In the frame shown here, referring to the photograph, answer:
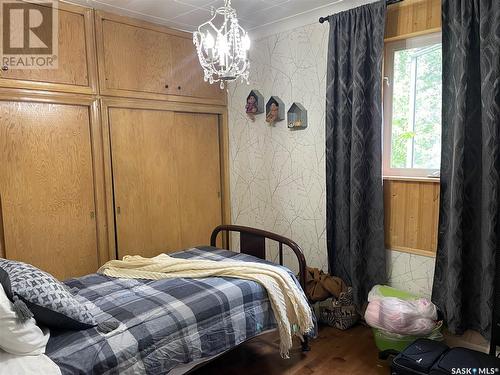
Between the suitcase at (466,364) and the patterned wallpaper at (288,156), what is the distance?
0.60m

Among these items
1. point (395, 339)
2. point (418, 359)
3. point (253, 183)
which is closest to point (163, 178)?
point (253, 183)

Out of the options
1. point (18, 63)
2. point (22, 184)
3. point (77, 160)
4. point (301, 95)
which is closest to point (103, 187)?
point (77, 160)

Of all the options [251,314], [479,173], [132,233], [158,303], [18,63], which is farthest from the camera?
[132,233]

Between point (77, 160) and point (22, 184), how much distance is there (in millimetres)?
404


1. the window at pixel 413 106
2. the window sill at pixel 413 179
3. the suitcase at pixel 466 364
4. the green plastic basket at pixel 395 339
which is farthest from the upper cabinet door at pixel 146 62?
the suitcase at pixel 466 364

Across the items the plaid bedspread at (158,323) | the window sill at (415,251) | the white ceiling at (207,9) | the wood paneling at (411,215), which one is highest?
the white ceiling at (207,9)

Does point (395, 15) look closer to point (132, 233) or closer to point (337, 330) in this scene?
point (337, 330)

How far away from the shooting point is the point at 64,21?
2.66 meters

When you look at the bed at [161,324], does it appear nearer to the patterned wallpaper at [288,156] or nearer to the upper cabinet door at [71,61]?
the patterned wallpaper at [288,156]

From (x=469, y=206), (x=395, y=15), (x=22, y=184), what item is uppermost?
(x=395, y=15)

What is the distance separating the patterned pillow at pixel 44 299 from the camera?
1574 millimetres

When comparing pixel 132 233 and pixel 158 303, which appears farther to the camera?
pixel 132 233

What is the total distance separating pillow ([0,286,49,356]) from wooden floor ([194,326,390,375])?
3.64ft

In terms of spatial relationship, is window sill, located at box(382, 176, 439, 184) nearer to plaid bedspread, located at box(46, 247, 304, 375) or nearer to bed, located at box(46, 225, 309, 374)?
bed, located at box(46, 225, 309, 374)
